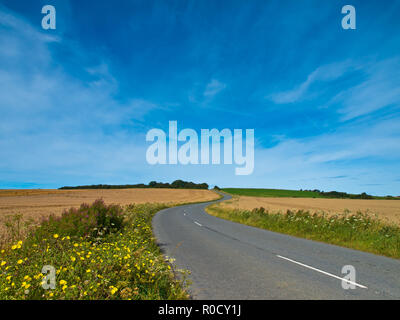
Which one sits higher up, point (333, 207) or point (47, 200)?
point (47, 200)

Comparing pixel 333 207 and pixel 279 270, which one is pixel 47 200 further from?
pixel 333 207

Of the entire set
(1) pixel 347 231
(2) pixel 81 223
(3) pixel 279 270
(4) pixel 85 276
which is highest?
(2) pixel 81 223

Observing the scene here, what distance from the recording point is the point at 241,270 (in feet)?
18.9

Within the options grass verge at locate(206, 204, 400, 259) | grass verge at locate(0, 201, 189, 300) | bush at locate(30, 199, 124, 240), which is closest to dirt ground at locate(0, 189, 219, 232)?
bush at locate(30, 199, 124, 240)

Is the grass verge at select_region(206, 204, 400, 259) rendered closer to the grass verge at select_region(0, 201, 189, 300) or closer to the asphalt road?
the asphalt road

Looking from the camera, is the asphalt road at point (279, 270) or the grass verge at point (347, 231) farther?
the grass verge at point (347, 231)

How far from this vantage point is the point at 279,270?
569cm

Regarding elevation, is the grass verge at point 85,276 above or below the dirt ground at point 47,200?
above

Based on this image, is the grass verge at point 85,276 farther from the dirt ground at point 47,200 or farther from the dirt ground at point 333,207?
the dirt ground at point 333,207

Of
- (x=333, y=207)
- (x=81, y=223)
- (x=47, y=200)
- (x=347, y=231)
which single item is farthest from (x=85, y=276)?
(x=47, y=200)

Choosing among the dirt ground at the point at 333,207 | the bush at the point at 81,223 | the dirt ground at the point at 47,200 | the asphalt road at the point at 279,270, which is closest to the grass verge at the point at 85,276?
the bush at the point at 81,223

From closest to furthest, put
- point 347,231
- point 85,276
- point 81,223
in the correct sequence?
point 85,276 < point 81,223 < point 347,231

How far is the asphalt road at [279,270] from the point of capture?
4.36 meters
